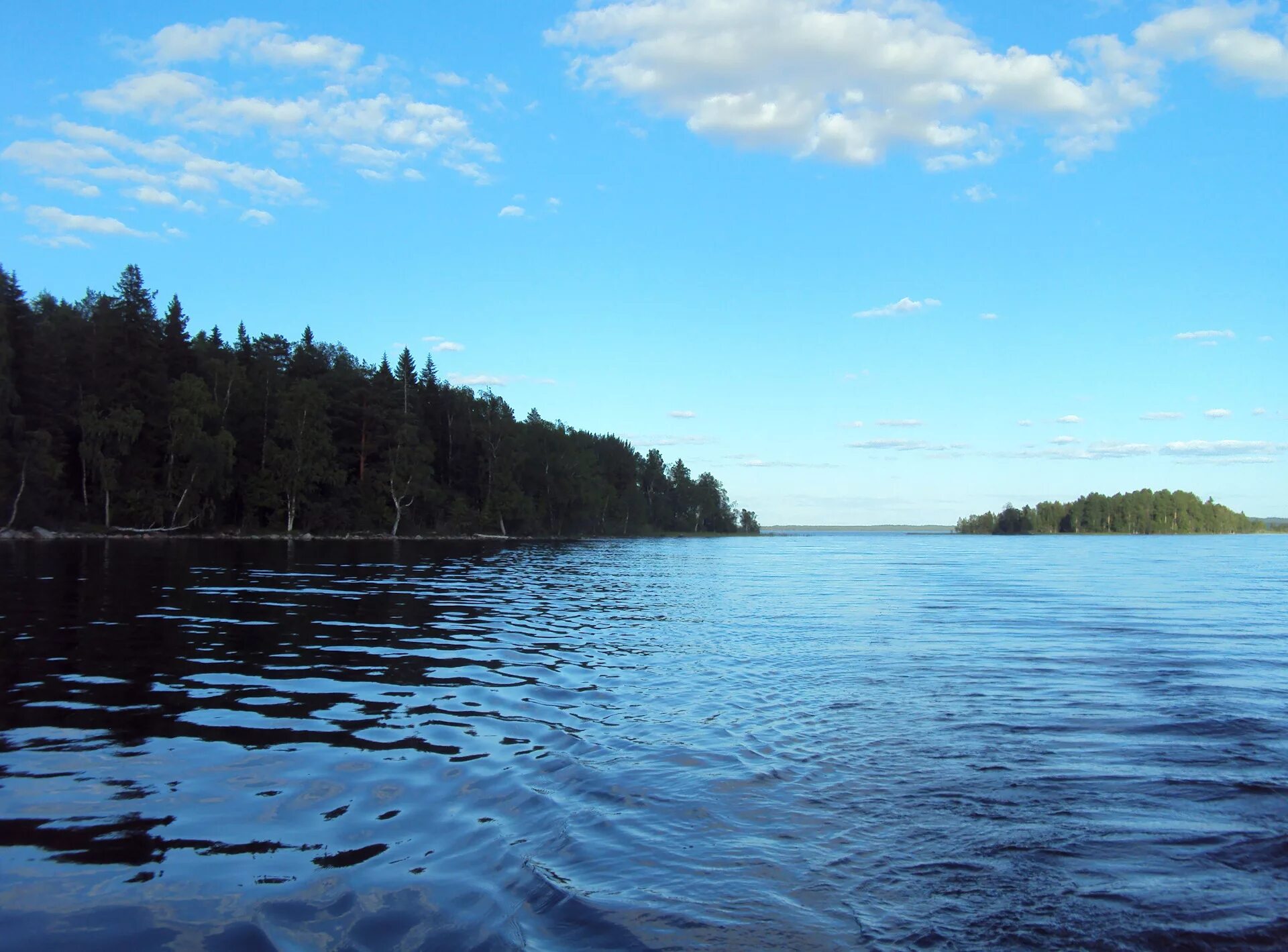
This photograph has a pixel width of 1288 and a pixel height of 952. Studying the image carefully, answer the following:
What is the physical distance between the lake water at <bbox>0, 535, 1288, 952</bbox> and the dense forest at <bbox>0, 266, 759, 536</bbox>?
2378 inches

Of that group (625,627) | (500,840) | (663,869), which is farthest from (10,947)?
(625,627)

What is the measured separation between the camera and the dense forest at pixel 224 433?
70875 mm

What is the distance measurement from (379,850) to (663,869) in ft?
7.55

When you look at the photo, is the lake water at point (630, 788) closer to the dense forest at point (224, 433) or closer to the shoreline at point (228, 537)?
the shoreline at point (228, 537)

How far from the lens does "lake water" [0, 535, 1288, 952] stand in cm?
549

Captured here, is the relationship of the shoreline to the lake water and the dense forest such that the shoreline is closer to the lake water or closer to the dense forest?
the dense forest

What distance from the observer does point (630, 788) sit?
8.44 m

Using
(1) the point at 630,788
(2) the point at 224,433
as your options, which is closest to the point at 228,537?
(2) the point at 224,433

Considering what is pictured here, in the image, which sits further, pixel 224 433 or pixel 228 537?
pixel 228 537

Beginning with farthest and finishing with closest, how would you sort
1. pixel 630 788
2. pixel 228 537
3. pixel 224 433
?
pixel 228 537 < pixel 224 433 < pixel 630 788

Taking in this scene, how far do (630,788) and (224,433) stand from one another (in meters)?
79.1

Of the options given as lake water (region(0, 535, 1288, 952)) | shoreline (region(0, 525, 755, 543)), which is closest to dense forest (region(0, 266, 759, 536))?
shoreline (region(0, 525, 755, 543))

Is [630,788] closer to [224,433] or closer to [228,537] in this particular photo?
[224,433]

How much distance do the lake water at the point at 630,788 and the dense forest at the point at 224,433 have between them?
198 ft
